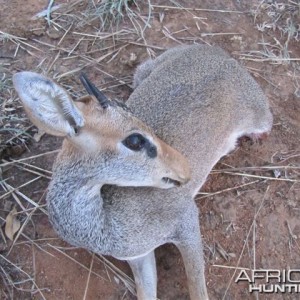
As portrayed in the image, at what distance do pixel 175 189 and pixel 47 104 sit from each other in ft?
3.76

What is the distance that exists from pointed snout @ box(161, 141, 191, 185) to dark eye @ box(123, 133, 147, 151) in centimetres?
16

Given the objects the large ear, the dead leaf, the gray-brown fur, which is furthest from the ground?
the large ear

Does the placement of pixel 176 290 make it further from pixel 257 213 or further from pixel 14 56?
pixel 14 56

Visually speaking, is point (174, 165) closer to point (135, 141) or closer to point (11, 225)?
point (135, 141)

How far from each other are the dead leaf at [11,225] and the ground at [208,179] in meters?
0.02

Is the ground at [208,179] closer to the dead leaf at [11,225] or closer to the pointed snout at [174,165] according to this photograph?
the dead leaf at [11,225]

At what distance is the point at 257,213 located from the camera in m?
3.76

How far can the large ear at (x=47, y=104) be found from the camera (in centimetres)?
228

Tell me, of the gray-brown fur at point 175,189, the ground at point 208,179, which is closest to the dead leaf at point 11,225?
the ground at point 208,179

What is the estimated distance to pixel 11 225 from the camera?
3.62 metres

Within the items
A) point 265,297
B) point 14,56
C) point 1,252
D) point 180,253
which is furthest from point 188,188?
point 14,56

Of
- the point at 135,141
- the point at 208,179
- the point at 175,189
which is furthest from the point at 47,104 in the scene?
the point at 208,179

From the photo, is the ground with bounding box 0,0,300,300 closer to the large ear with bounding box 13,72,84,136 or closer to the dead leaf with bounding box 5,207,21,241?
the dead leaf with bounding box 5,207,21,241

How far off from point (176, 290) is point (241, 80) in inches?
56.7
